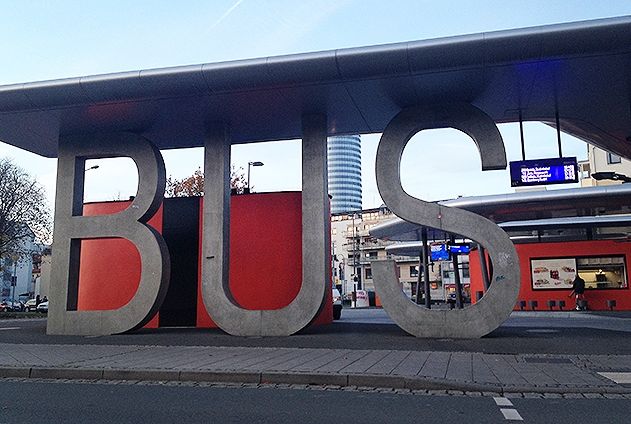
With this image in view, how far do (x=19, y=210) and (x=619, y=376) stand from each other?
37.7 metres

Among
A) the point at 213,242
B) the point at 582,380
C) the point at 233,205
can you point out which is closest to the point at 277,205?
the point at 233,205

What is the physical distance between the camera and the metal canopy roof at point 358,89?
12.8 m

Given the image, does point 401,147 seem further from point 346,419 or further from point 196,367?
point 346,419

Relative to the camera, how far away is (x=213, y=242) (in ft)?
53.3

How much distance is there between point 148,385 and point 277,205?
11.6 m

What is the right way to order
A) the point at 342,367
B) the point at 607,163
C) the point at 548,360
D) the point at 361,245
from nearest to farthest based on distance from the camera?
1. the point at 342,367
2. the point at 548,360
3. the point at 607,163
4. the point at 361,245

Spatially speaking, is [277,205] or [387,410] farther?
[277,205]

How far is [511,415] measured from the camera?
250 inches

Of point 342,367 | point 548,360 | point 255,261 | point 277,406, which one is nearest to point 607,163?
point 255,261

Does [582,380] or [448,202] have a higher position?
[448,202]

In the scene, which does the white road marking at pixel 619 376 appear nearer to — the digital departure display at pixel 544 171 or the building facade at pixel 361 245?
the digital departure display at pixel 544 171

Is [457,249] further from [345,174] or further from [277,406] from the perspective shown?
[345,174]

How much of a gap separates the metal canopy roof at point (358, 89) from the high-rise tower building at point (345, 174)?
150844 mm

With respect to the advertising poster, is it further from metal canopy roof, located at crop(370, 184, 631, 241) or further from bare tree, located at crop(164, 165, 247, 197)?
bare tree, located at crop(164, 165, 247, 197)
